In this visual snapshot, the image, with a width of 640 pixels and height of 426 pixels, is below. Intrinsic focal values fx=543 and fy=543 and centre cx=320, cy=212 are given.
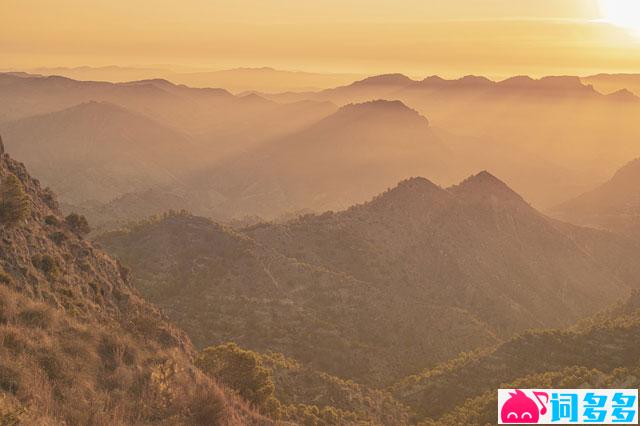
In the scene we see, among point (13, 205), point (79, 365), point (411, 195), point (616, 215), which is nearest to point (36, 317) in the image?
point (79, 365)

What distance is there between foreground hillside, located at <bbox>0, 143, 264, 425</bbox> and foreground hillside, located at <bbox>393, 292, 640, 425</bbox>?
38.6m

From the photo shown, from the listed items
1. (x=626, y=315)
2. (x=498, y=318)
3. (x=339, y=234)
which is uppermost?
(x=339, y=234)

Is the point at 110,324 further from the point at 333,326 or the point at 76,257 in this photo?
the point at 333,326

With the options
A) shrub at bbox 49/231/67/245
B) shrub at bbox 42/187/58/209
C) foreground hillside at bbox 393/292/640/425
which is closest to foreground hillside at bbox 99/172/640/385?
foreground hillside at bbox 393/292/640/425

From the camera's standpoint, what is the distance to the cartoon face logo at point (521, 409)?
30.3 meters

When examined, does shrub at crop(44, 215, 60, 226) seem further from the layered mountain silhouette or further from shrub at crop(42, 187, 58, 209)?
the layered mountain silhouette

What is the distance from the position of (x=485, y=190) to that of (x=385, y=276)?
138 feet

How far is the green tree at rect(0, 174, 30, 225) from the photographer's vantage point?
32031mm

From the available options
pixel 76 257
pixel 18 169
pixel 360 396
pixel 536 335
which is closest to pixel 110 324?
pixel 76 257

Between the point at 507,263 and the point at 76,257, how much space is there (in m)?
98.2

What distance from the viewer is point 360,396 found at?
58.4 metres

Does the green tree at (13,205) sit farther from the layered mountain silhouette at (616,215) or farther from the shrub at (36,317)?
the layered mountain silhouette at (616,215)

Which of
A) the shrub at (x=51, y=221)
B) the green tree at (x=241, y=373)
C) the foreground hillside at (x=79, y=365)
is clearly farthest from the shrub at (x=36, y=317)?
the shrub at (x=51, y=221)

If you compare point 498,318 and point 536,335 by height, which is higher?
point 536,335
